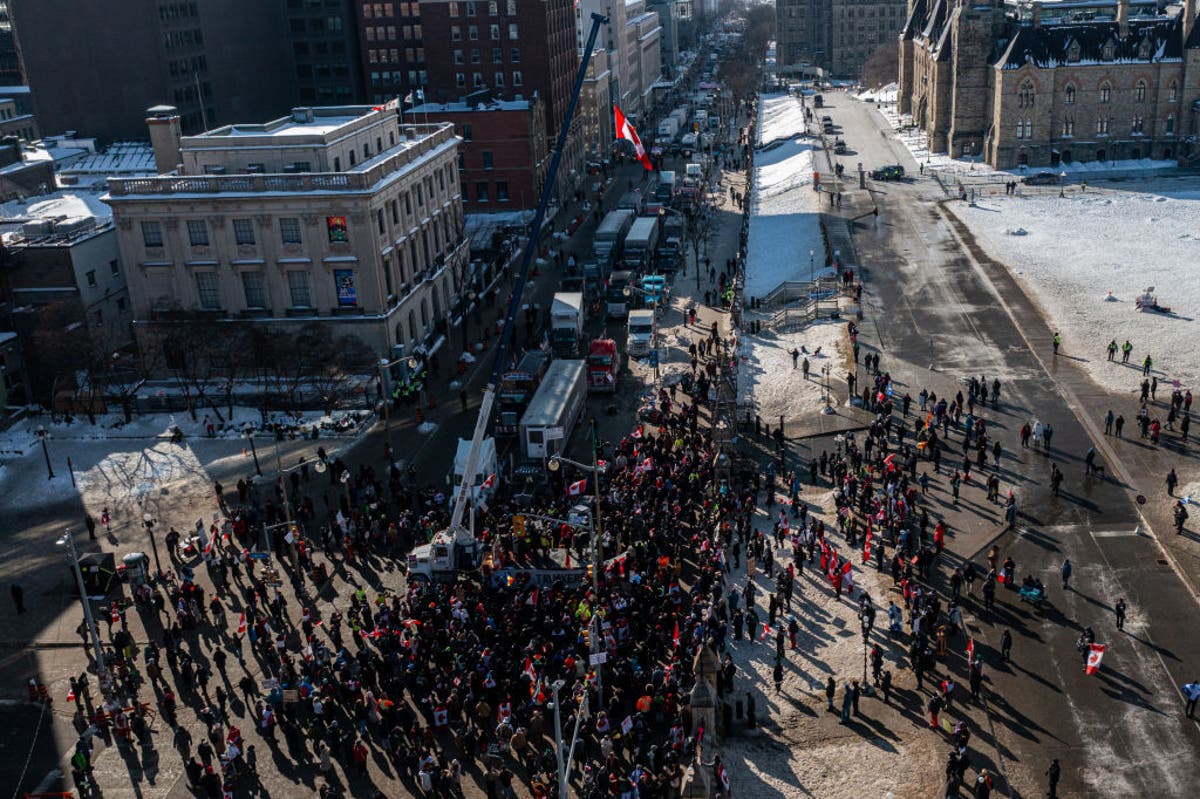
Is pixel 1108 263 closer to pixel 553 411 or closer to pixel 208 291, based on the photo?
pixel 553 411

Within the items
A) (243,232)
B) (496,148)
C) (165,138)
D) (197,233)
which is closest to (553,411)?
(243,232)

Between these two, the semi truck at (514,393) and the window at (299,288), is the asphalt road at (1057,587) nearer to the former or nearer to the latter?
the semi truck at (514,393)

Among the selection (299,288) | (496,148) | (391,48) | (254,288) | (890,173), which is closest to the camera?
(299,288)

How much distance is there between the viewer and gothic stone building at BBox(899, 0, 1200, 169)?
117 meters

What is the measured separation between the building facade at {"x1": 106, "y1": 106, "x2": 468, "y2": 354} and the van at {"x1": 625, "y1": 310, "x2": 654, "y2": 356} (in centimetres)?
1401

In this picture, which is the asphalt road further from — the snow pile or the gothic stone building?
the gothic stone building

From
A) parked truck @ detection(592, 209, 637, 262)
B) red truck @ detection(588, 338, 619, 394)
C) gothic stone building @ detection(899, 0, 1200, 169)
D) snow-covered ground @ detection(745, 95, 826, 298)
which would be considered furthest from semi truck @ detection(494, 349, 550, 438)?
gothic stone building @ detection(899, 0, 1200, 169)

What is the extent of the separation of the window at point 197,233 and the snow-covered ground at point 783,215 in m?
37.6

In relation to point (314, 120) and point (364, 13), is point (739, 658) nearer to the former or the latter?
point (314, 120)

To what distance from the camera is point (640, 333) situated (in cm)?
7212

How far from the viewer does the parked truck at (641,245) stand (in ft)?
291

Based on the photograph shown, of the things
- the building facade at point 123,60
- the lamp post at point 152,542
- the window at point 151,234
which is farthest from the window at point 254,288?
the building facade at point 123,60

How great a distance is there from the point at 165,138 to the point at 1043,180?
8262cm

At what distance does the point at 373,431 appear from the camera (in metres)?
61.8
